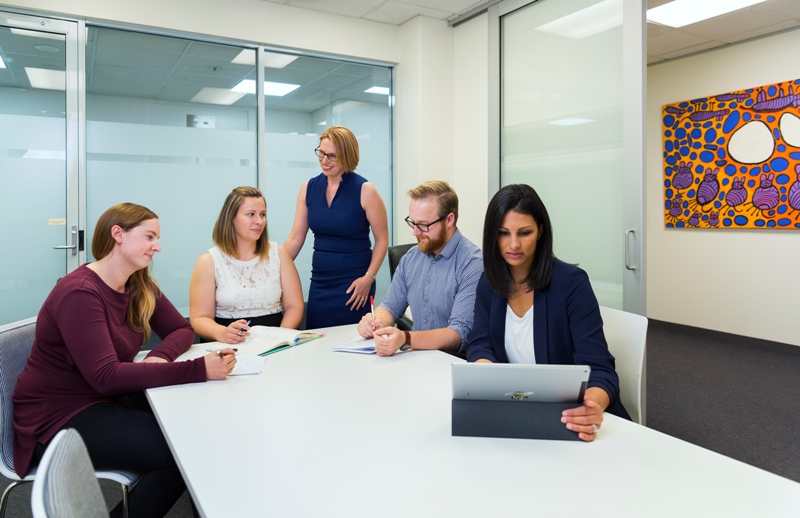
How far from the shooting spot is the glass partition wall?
3.63 metres

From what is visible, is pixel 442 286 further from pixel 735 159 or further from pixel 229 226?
pixel 735 159

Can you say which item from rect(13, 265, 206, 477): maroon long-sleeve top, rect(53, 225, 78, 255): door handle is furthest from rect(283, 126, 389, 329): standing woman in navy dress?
rect(53, 225, 78, 255): door handle

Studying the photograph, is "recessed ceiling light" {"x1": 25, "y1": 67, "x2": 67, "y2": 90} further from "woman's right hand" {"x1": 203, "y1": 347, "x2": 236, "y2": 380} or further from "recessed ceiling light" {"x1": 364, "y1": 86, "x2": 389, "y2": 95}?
"woman's right hand" {"x1": 203, "y1": 347, "x2": 236, "y2": 380}

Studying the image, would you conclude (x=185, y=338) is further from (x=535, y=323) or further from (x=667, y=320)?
(x=667, y=320)

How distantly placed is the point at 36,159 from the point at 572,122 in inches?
135

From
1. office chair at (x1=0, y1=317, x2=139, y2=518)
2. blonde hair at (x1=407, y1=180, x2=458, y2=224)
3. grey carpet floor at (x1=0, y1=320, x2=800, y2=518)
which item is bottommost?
grey carpet floor at (x1=0, y1=320, x2=800, y2=518)

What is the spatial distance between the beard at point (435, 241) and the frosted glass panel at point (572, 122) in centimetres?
146

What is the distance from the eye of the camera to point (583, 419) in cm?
128

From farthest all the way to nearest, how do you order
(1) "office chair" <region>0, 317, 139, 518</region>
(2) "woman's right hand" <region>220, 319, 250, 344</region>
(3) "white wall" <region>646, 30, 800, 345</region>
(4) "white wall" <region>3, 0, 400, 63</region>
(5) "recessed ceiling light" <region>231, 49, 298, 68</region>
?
(3) "white wall" <region>646, 30, 800, 345</region> < (5) "recessed ceiling light" <region>231, 49, 298, 68</region> < (4) "white wall" <region>3, 0, 400, 63</region> < (2) "woman's right hand" <region>220, 319, 250, 344</region> < (1) "office chair" <region>0, 317, 139, 518</region>

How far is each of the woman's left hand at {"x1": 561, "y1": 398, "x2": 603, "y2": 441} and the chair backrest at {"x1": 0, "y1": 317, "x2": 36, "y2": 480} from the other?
1546 mm

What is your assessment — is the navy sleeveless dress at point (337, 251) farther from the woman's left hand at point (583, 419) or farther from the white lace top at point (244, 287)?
the woman's left hand at point (583, 419)

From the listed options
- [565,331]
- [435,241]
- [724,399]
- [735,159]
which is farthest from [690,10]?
[565,331]

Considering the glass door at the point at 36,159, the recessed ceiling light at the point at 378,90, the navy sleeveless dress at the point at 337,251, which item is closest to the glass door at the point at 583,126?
the recessed ceiling light at the point at 378,90

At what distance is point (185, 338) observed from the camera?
220cm
